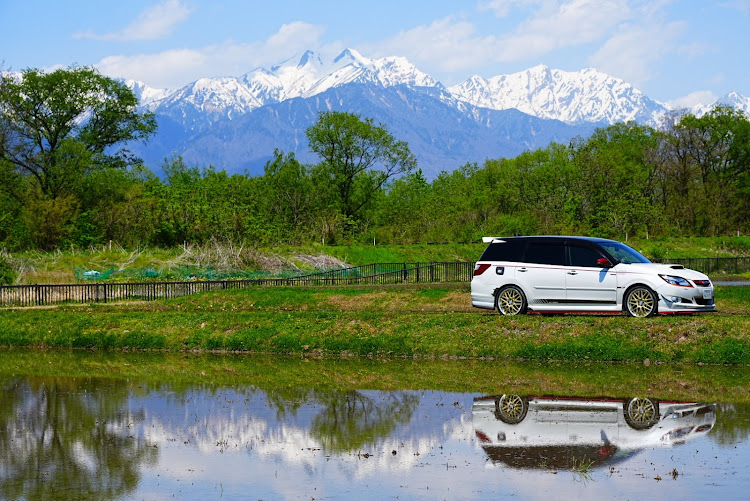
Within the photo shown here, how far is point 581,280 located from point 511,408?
807 cm

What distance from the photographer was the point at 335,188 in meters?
92.8

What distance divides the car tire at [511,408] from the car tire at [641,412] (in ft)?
5.47

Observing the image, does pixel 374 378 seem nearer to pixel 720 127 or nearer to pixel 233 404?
pixel 233 404

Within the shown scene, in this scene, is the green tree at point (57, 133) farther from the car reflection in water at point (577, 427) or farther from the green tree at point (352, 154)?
the car reflection in water at point (577, 427)

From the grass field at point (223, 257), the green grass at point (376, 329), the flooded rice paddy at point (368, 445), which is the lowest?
the flooded rice paddy at point (368, 445)

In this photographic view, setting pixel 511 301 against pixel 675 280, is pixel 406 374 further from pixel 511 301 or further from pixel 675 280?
pixel 675 280

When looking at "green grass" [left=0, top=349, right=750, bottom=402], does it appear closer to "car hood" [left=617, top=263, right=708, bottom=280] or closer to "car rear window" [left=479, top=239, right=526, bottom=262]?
"car hood" [left=617, top=263, right=708, bottom=280]

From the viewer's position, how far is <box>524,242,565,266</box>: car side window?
23.1 metres

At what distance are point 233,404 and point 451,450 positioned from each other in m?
5.31

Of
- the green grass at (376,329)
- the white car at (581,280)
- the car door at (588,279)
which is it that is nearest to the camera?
the green grass at (376,329)

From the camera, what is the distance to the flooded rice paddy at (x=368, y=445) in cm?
1086

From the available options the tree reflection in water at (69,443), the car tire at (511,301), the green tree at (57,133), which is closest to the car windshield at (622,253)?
the car tire at (511,301)

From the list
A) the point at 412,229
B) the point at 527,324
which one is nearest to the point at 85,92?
the point at 412,229

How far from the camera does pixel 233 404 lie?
16609 millimetres
